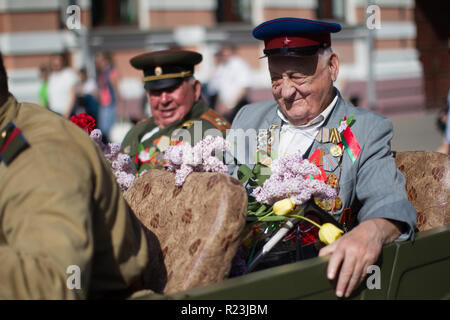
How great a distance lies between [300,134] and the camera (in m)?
2.84

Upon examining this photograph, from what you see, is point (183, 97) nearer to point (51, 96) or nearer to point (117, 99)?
point (51, 96)

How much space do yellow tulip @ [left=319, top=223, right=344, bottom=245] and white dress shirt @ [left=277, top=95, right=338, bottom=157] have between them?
616 millimetres

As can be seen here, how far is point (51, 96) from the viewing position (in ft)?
Result: 31.4

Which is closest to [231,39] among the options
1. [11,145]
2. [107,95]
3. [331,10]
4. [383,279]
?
[331,10]

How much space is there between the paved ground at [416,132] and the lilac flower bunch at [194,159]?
7.41 m

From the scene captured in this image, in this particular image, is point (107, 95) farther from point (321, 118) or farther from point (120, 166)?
point (321, 118)

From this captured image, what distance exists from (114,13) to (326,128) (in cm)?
1044

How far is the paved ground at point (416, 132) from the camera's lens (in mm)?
9844

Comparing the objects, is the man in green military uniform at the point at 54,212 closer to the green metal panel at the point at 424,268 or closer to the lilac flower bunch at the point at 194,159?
the lilac flower bunch at the point at 194,159

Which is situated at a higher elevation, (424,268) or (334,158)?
(334,158)

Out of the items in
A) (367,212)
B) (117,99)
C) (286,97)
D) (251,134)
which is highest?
(286,97)

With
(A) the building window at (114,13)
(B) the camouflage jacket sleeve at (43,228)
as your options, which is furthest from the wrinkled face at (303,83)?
(A) the building window at (114,13)

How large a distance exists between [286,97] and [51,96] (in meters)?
7.46

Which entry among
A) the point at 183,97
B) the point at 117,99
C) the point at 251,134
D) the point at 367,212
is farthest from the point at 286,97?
the point at 117,99
